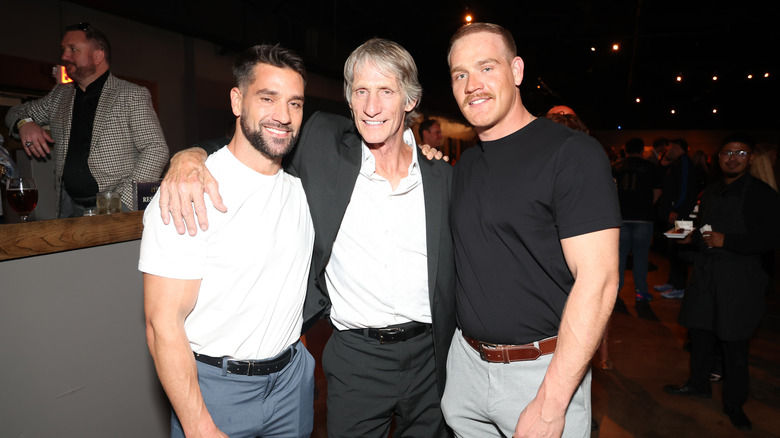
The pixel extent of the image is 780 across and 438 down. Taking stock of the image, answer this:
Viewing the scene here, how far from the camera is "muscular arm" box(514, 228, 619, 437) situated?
133cm

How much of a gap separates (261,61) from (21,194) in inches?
49.6

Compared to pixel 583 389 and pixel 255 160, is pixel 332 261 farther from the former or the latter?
pixel 583 389

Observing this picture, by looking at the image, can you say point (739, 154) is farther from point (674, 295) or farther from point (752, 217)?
point (674, 295)

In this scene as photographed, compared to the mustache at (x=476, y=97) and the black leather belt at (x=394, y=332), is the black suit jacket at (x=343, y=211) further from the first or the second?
the mustache at (x=476, y=97)

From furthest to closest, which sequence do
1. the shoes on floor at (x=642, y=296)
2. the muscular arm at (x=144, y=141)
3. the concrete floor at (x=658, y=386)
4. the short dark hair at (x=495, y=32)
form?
the shoes on floor at (x=642, y=296) < the concrete floor at (x=658, y=386) < the muscular arm at (x=144, y=141) < the short dark hair at (x=495, y=32)

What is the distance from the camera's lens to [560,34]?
31.1 ft

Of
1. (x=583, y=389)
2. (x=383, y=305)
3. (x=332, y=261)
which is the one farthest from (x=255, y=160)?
(x=583, y=389)

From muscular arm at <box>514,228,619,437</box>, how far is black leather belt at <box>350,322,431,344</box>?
641 millimetres

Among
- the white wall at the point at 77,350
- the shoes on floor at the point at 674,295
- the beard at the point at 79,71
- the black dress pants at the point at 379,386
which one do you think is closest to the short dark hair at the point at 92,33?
the beard at the point at 79,71

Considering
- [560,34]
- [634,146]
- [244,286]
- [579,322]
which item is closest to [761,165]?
[634,146]

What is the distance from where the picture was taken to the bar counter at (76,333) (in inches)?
61.6

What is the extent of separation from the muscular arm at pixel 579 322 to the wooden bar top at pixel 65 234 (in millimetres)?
1822

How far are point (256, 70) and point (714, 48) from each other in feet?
48.6

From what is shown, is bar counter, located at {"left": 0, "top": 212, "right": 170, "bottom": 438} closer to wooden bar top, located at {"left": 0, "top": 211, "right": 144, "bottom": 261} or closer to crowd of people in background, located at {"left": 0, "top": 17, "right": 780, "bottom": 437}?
wooden bar top, located at {"left": 0, "top": 211, "right": 144, "bottom": 261}
